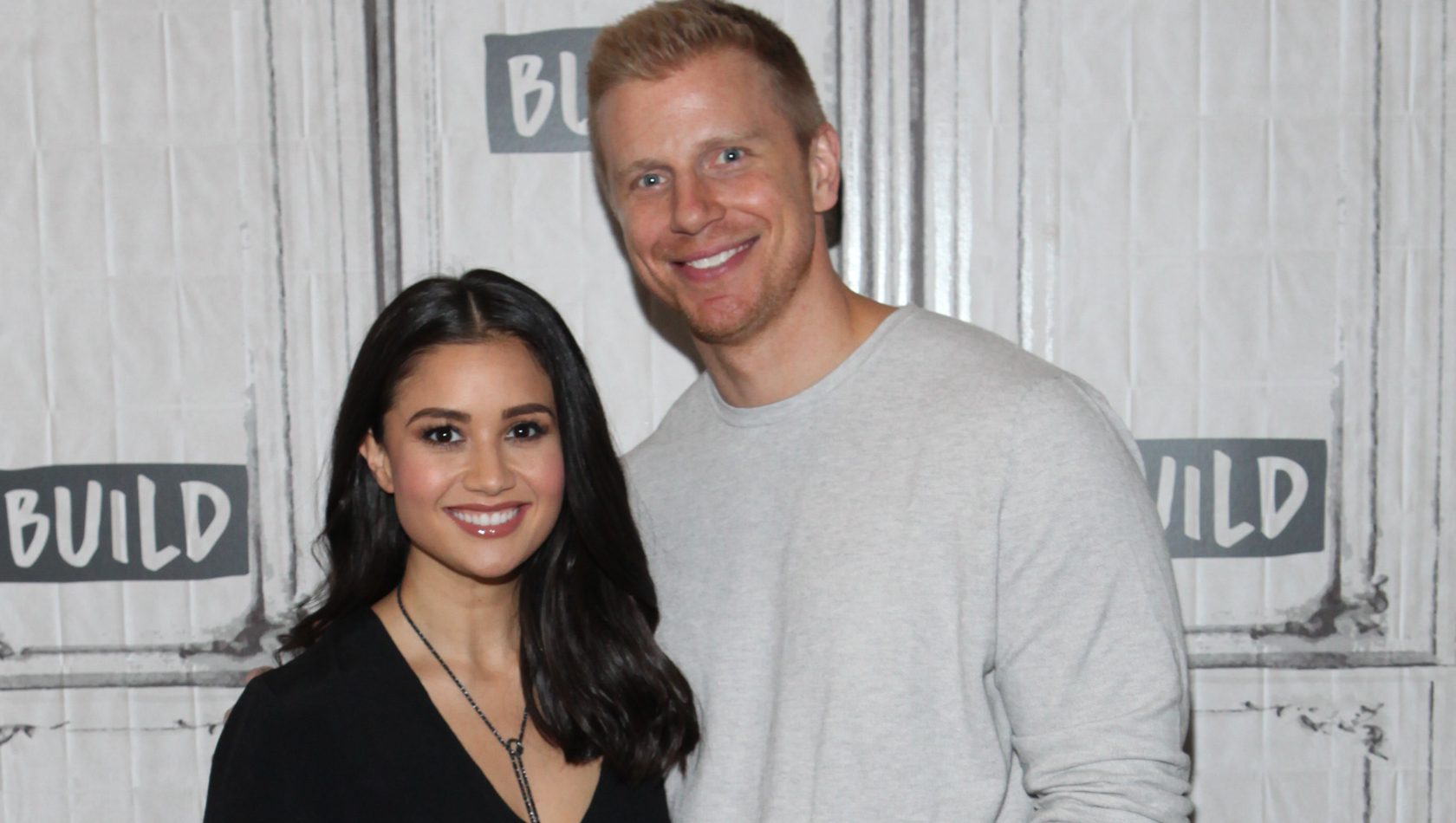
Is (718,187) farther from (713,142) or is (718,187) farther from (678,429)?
(678,429)

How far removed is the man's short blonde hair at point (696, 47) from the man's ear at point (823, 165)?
1 cm

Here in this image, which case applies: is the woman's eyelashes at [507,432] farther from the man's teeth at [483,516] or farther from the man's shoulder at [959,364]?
the man's shoulder at [959,364]

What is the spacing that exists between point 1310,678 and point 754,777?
36.5 inches

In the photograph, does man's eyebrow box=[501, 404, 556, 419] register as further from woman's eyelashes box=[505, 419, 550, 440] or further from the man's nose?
the man's nose

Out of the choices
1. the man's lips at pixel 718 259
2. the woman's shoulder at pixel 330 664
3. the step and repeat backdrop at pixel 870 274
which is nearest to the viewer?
the woman's shoulder at pixel 330 664

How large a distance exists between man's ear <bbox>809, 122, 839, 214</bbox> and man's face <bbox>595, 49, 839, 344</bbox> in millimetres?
46

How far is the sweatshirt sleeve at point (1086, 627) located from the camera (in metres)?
1.15

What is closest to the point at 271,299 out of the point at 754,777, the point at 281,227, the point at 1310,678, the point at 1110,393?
the point at 281,227

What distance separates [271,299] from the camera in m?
1.76

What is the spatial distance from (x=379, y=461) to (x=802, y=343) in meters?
0.50

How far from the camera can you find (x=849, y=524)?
128 centimetres

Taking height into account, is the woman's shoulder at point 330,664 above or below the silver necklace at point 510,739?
above

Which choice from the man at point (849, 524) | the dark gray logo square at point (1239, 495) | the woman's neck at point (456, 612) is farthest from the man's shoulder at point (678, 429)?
the dark gray logo square at point (1239, 495)

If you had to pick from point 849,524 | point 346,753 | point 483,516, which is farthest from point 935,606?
point 346,753
